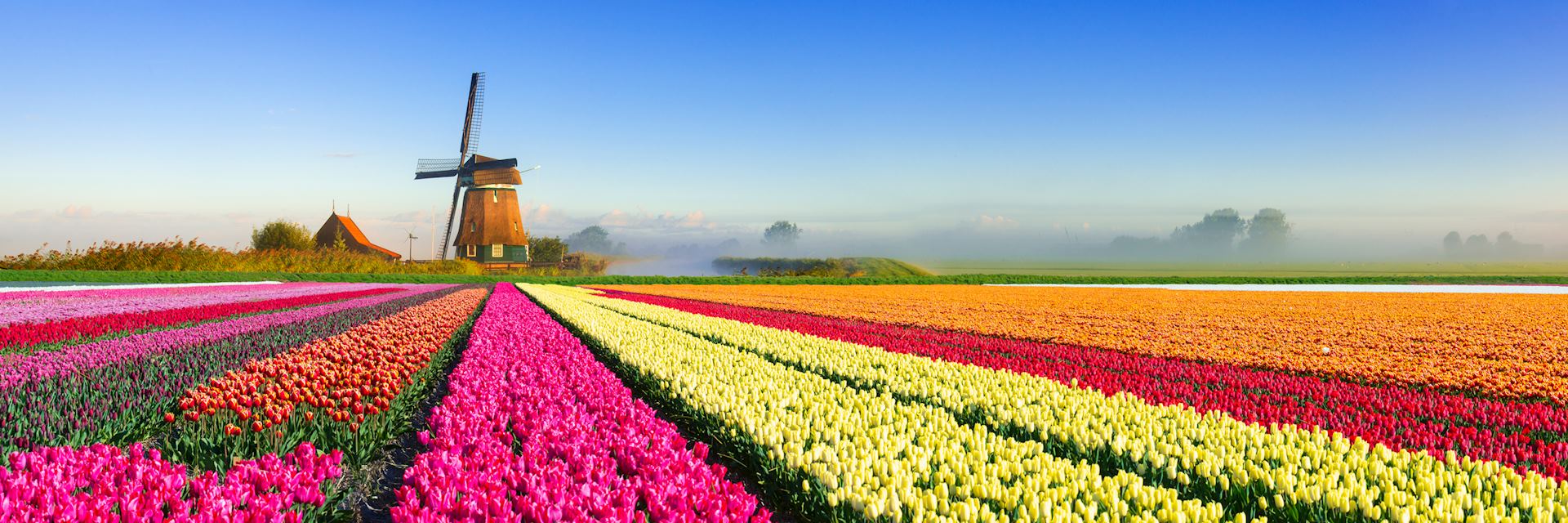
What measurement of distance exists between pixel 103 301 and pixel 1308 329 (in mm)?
23388

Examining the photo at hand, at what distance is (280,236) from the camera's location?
6041cm

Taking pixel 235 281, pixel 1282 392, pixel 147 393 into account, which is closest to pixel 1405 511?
pixel 1282 392

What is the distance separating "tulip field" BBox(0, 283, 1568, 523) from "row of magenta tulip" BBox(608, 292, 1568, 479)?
0.05 m

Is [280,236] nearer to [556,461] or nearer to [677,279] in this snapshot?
[677,279]

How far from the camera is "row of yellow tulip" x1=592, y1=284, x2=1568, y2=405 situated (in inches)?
345

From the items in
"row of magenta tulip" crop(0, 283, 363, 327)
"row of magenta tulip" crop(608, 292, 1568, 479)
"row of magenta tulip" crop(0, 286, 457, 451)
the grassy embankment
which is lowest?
"row of magenta tulip" crop(608, 292, 1568, 479)

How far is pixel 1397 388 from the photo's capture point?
25.2 ft

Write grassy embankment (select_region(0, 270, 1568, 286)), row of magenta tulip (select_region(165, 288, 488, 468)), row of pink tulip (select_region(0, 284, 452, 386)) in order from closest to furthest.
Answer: row of magenta tulip (select_region(165, 288, 488, 468)) < row of pink tulip (select_region(0, 284, 452, 386)) < grassy embankment (select_region(0, 270, 1568, 286))

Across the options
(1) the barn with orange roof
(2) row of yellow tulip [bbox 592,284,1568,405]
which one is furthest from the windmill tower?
(2) row of yellow tulip [bbox 592,284,1568,405]

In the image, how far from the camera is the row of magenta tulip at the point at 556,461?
3.38 m

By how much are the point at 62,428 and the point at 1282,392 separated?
9426mm

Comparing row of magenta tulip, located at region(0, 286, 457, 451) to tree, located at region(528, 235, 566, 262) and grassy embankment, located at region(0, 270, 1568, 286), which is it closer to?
grassy embankment, located at region(0, 270, 1568, 286)

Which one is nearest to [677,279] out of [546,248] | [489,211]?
[489,211]

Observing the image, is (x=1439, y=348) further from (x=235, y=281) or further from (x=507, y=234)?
(x=507, y=234)
